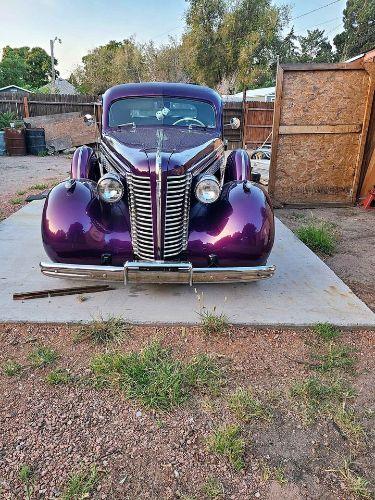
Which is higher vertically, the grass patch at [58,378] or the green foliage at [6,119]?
the green foliage at [6,119]

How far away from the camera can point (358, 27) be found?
45344 mm

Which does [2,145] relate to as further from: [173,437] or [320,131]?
[173,437]

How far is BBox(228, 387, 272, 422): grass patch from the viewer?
7.18ft

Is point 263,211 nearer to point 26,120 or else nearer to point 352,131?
point 352,131

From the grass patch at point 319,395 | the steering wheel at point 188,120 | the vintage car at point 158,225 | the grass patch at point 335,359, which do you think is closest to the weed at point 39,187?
the steering wheel at point 188,120

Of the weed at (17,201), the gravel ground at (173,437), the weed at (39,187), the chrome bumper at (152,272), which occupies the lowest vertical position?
the gravel ground at (173,437)

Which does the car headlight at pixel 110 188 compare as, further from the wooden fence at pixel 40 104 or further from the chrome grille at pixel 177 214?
the wooden fence at pixel 40 104

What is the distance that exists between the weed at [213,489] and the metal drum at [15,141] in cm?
1407

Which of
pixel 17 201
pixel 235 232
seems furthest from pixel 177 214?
pixel 17 201

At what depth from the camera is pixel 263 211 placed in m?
3.14

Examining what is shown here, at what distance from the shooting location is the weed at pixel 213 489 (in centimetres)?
175

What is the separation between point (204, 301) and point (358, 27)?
176 ft

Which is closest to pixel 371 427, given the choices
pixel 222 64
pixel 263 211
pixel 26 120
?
pixel 263 211

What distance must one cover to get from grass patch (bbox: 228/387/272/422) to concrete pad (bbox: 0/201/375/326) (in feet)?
2.63
